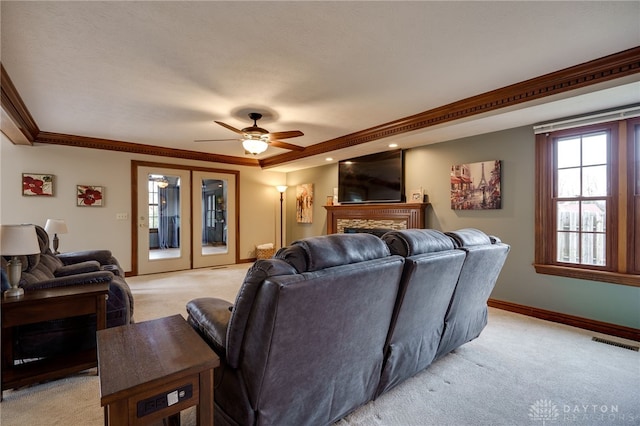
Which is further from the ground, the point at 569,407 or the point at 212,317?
the point at 212,317

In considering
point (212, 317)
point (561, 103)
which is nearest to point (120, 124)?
point (212, 317)

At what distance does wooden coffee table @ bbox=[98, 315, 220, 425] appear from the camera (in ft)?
3.19

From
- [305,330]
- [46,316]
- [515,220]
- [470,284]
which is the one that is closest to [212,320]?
[305,330]

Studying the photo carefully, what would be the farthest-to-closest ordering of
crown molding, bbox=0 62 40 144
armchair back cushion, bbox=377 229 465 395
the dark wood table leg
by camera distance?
crown molding, bbox=0 62 40 144, armchair back cushion, bbox=377 229 465 395, the dark wood table leg

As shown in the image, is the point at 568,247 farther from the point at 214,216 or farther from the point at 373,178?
the point at 214,216

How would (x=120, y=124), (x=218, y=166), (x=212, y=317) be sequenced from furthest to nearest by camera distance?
(x=218, y=166) < (x=120, y=124) < (x=212, y=317)

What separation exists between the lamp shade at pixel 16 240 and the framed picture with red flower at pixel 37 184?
365 centimetres

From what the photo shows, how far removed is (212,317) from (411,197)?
3.84 meters

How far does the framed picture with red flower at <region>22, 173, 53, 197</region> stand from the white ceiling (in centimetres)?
136

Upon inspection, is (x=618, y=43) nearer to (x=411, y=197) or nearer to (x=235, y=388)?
(x=411, y=197)

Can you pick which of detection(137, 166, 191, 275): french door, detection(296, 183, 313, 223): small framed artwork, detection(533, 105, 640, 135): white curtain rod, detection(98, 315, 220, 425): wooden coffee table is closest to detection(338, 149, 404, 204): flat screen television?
detection(296, 183, 313, 223): small framed artwork

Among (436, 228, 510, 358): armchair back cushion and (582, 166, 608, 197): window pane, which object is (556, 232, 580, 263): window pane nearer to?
(582, 166, 608, 197): window pane

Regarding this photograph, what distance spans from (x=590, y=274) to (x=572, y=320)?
0.53 metres

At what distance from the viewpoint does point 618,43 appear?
7.07 feet
